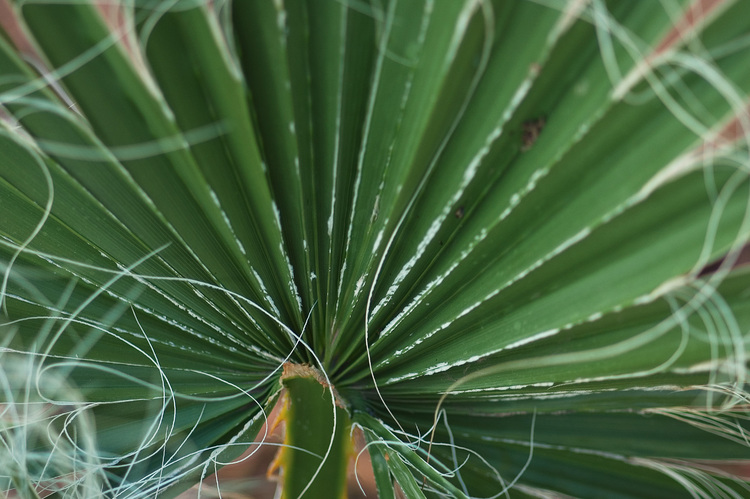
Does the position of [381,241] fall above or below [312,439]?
above

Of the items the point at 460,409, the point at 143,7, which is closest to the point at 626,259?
the point at 460,409

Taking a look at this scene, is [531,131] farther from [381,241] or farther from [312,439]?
A: [312,439]

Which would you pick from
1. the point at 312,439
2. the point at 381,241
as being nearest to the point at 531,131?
the point at 381,241

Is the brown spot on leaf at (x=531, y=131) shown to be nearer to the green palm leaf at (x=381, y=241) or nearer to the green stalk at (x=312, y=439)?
the green palm leaf at (x=381, y=241)

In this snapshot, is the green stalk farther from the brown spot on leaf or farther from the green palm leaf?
the brown spot on leaf

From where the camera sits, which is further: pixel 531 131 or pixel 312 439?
pixel 312 439

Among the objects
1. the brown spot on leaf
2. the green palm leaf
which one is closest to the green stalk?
the green palm leaf

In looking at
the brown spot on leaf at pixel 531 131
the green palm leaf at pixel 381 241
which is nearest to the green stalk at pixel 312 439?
the green palm leaf at pixel 381 241
